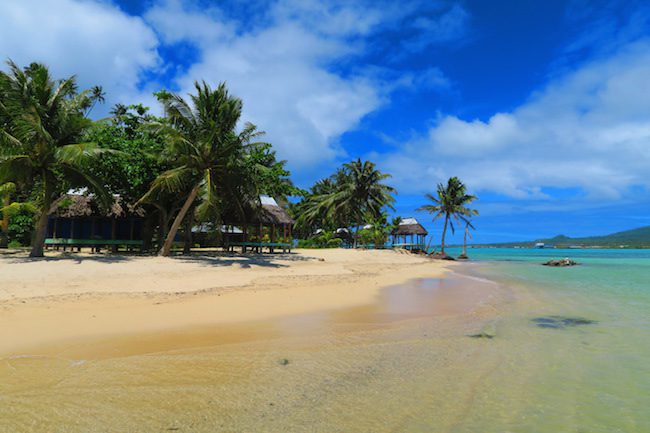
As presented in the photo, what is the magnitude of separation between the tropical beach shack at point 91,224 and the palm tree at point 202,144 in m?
4.22

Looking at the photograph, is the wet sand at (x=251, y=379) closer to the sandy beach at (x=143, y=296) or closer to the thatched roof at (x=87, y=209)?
the sandy beach at (x=143, y=296)

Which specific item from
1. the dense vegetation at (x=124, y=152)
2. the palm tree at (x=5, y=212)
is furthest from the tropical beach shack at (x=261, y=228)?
the palm tree at (x=5, y=212)

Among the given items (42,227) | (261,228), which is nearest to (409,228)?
(261,228)

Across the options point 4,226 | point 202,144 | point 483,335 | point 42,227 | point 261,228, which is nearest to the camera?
point 483,335

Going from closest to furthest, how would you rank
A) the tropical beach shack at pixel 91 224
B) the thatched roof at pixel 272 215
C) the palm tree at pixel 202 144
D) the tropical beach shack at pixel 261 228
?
the palm tree at pixel 202 144 < the tropical beach shack at pixel 91 224 < the tropical beach shack at pixel 261 228 < the thatched roof at pixel 272 215

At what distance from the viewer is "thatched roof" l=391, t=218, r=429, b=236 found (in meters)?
40.0

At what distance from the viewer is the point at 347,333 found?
19.7 feet

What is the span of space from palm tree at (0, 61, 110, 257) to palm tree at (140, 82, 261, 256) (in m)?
2.73

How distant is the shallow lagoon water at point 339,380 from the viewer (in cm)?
303

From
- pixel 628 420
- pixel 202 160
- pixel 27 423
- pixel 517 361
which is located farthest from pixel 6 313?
pixel 202 160

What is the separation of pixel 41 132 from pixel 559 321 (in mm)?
15600

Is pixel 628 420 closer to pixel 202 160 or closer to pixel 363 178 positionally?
pixel 202 160

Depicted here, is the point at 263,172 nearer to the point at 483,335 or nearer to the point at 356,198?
the point at 483,335

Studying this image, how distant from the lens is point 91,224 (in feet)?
72.0
